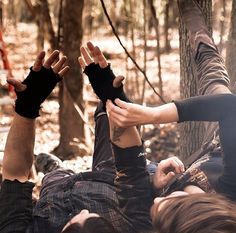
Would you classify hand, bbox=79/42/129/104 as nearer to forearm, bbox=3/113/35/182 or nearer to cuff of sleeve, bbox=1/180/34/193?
forearm, bbox=3/113/35/182

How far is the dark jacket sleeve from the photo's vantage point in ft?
6.51

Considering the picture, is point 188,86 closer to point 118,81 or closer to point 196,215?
point 118,81

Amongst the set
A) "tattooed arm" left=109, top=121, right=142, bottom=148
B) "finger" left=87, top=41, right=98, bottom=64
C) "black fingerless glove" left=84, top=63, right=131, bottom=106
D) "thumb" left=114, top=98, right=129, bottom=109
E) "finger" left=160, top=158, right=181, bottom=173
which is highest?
"finger" left=87, top=41, right=98, bottom=64

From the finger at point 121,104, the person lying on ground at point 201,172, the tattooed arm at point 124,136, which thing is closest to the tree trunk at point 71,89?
the person lying on ground at point 201,172

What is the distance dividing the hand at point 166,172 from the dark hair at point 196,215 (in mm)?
314

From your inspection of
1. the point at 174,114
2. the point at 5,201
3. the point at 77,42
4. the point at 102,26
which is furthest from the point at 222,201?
the point at 102,26

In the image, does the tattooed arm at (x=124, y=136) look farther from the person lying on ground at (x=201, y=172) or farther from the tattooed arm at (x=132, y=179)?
the person lying on ground at (x=201, y=172)

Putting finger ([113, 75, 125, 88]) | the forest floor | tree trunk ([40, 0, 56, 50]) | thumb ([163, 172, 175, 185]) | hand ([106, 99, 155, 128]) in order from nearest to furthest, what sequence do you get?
hand ([106, 99, 155, 128]), finger ([113, 75, 125, 88]), thumb ([163, 172, 175, 185]), tree trunk ([40, 0, 56, 50]), the forest floor

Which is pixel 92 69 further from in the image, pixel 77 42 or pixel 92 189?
pixel 77 42

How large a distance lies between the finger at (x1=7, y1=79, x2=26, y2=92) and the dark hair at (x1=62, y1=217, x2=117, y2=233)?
51 centimetres

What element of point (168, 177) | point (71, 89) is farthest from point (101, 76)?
point (71, 89)

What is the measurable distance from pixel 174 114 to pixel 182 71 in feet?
4.03

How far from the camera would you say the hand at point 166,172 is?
2117 mm

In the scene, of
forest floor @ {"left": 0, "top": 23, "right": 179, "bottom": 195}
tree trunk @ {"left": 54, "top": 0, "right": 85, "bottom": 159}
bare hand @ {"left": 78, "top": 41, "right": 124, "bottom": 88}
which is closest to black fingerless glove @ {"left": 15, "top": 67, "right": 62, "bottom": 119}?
bare hand @ {"left": 78, "top": 41, "right": 124, "bottom": 88}
